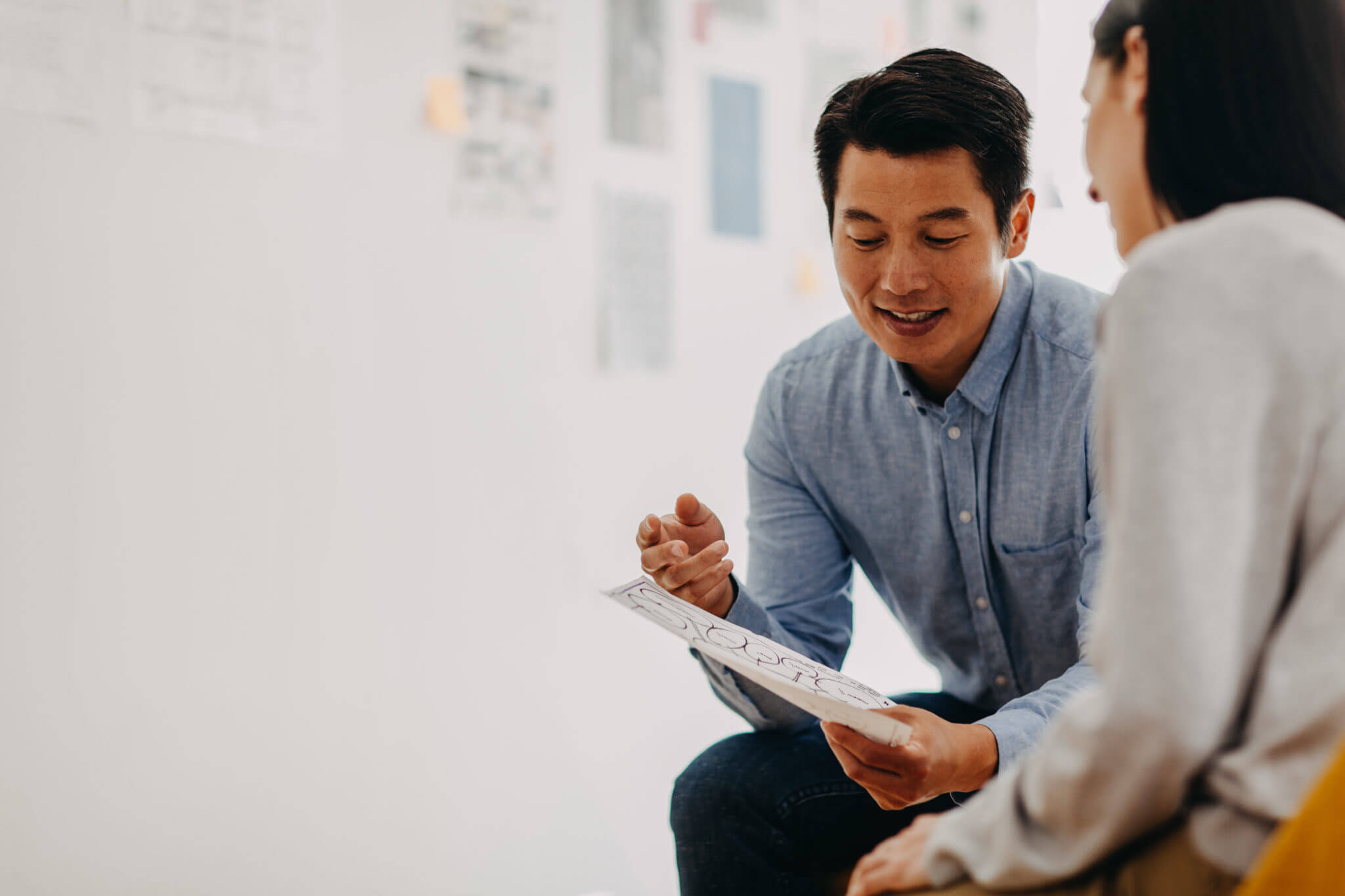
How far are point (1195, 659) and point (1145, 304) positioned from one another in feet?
0.55

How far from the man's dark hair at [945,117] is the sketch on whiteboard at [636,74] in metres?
0.61

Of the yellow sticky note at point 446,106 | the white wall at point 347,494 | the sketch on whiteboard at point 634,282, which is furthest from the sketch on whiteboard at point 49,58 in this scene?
the sketch on whiteboard at point 634,282

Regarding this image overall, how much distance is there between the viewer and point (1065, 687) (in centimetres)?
96

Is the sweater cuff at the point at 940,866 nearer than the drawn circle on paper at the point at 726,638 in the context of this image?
Yes

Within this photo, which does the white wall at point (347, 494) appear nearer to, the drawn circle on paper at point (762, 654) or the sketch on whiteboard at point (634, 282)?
the sketch on whiteboard at point (634, 282)

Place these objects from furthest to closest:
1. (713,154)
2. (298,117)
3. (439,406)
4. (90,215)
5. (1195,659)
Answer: (713,154) < (439,406) < (298,117) < (90,215) < (1195,659)

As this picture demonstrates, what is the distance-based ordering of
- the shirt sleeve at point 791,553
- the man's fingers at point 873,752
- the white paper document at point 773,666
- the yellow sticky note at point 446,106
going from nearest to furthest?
the white paper document at point 773,666 < the man's fingers at point 873,752 < the shirt sleeve at point 791,553 < the yellow sticky note at point 446,106

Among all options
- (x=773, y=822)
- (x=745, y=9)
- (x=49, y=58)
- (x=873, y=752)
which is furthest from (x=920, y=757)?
(x=745, y=9)

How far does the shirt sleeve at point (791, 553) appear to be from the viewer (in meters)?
1.23

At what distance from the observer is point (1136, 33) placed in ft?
2.06

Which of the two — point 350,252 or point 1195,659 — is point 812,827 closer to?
point 1195,659

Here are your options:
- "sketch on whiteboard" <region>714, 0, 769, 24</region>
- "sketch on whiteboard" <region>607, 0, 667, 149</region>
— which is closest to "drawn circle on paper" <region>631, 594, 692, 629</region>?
"sketch on whiteboard" <region>607, 0, 667, 149</region>

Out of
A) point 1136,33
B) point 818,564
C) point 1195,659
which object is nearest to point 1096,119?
point 1136,33

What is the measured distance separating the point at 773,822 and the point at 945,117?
74 cm
